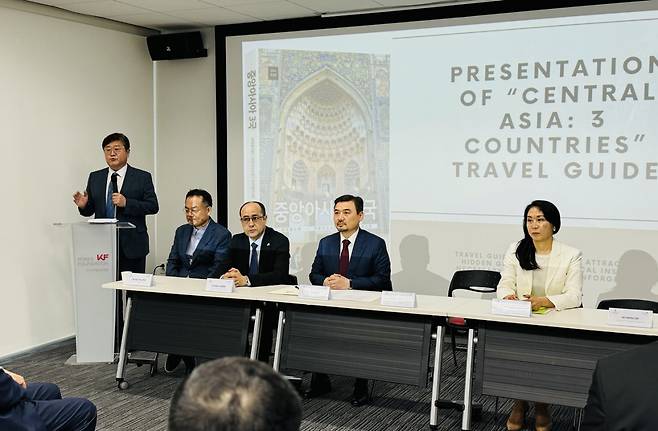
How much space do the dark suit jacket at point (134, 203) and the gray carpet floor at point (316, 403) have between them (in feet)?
3.03

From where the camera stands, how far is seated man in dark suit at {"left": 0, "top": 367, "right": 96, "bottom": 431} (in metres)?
2.71

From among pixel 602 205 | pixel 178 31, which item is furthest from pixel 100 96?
pixel 602 205

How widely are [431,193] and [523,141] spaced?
0.85m

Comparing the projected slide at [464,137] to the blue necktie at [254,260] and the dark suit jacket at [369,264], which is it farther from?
the blue necktie at [254,260]

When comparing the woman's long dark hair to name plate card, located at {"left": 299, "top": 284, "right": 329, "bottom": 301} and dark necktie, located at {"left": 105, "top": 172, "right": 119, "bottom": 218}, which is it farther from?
dark necktie, located at {"left": 105, "top": 172, "right": 119, "bottom": 218}

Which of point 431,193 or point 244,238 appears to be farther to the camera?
point 431,193

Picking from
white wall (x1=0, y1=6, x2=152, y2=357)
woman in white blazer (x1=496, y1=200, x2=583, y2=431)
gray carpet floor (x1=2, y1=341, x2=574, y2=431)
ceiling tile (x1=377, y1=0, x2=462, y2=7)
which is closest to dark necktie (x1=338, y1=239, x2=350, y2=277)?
gray carpet floor (x1=2, y1=341, x2=574, y2=431)

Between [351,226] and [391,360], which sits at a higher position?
[351,226]

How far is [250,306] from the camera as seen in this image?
4.39m

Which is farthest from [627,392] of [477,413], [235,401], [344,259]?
[344,259]

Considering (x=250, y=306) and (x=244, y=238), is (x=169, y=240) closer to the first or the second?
(x=244, y=238)

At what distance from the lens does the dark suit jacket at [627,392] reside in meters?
1.42

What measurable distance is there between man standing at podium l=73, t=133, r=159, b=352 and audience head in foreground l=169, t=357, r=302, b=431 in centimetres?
466

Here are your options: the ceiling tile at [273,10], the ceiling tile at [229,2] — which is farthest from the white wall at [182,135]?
the ceiling tile at [229,2]
